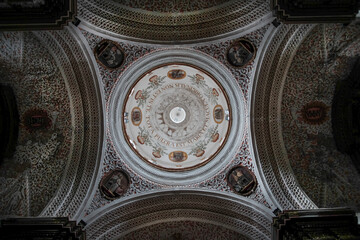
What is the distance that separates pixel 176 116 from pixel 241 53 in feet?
14.9

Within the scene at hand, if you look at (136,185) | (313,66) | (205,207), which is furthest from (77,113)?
(313,66)

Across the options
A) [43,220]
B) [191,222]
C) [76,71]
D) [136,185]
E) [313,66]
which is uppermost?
[313,66]

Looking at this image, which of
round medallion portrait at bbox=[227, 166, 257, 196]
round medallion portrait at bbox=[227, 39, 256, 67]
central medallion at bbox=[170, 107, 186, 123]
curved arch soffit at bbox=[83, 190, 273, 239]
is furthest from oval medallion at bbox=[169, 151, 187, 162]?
round medallion portrait at bbox=[227, 39, 256, 67]

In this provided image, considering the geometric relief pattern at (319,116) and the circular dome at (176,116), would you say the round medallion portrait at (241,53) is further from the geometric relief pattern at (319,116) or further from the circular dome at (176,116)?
the geometric relief pattern at (319,116)

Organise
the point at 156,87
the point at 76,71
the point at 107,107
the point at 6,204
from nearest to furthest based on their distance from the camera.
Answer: the point at 6,204, the point at 76,71, the point at 107,107, the point at 156,87

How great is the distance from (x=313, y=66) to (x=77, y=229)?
9.54 metres

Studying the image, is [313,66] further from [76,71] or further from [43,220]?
[43,220]

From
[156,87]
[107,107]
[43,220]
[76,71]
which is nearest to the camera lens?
[43,220]

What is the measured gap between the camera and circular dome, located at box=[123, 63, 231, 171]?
36.6ft

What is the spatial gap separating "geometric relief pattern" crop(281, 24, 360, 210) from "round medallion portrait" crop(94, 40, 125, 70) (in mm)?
6091

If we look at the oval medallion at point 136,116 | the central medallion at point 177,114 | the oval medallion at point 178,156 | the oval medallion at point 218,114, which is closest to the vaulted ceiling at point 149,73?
the oval medallion at point 218,114

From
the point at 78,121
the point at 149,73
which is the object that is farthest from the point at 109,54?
the point at 78,121

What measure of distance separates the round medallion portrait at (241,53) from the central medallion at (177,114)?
3.81 metres

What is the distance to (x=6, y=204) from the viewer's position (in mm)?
8930
